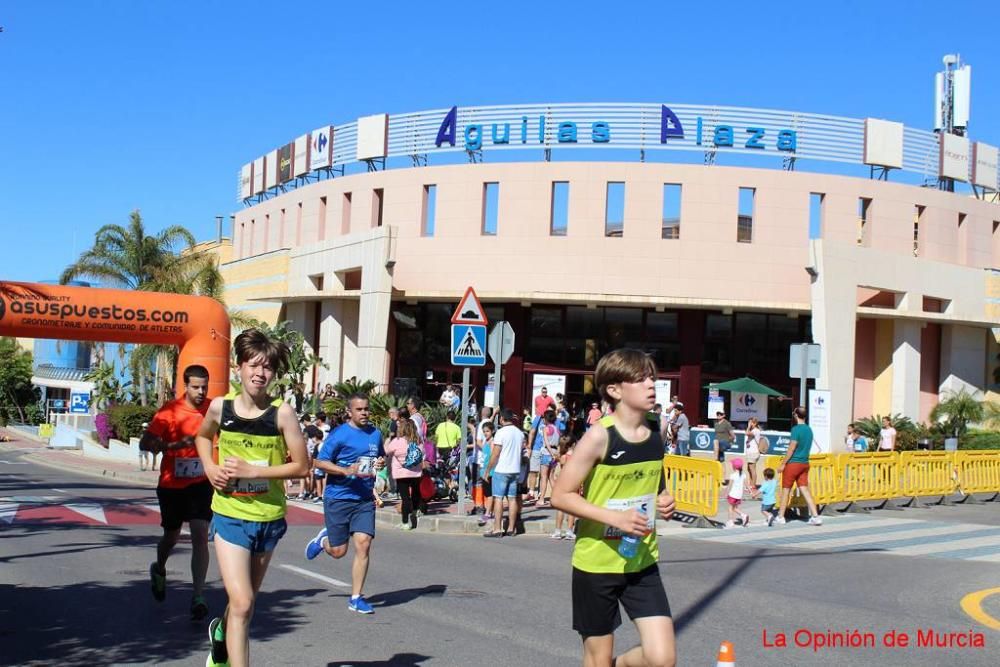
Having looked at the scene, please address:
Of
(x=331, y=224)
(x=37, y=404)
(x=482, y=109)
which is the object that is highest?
(x=482, y=109)

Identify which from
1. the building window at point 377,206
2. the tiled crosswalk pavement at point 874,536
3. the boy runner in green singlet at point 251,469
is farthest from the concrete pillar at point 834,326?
the boy runner in green singlet at point 251,469

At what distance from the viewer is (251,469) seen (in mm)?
5531

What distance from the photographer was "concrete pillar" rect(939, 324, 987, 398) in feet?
115

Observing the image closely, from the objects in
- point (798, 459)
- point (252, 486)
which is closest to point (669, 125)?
point (798, 459)

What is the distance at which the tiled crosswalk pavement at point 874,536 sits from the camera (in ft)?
46.1

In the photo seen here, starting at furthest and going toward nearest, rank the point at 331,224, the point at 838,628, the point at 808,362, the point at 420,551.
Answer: the point at 331,224
the point at 808,362
the point at 420,551
the point at 838,628

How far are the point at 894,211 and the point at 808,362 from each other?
18.5 meters

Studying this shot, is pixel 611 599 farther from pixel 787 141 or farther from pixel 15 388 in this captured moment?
pixel 15 388

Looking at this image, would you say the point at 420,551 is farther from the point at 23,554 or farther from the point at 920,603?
the point at 920,603

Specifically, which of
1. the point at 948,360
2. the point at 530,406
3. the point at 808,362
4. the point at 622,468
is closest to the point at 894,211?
the point at 948,360

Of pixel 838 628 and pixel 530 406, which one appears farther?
pixel 530 406

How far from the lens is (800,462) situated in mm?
16047

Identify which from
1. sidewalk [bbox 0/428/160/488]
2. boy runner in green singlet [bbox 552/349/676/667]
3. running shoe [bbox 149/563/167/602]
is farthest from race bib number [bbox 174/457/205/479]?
sidewalk [bbox 0/428/160/488]

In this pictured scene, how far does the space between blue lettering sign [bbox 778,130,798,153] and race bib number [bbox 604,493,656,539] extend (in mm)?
30062
